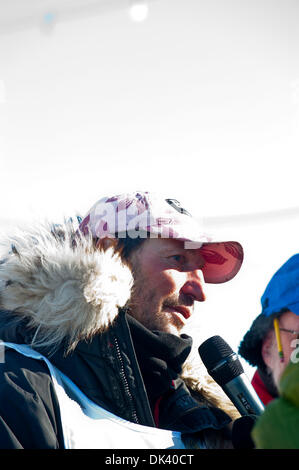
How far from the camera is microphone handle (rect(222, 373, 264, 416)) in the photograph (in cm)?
178

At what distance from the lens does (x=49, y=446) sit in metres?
1.56

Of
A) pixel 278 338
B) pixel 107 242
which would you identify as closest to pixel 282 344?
pixel 278 338

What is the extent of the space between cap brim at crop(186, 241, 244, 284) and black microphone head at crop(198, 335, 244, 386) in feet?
2.44

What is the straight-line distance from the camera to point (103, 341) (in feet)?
6.35

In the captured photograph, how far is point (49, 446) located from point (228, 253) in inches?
59.8

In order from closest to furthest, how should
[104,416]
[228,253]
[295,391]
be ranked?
[295,391] < [104,416] < [228,253]

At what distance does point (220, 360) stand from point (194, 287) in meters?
0.49

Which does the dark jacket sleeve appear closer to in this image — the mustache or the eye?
the mustache

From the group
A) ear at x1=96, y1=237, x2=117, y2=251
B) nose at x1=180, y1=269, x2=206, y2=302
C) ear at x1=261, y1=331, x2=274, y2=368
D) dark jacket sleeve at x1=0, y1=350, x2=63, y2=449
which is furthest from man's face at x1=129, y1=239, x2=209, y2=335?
dark jacket sleeve at x1=0, y1=350, x2=63, y2=449

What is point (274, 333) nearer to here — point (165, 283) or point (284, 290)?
point (284, 290)

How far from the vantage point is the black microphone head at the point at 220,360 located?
1893 mm

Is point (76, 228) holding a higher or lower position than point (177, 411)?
higher
